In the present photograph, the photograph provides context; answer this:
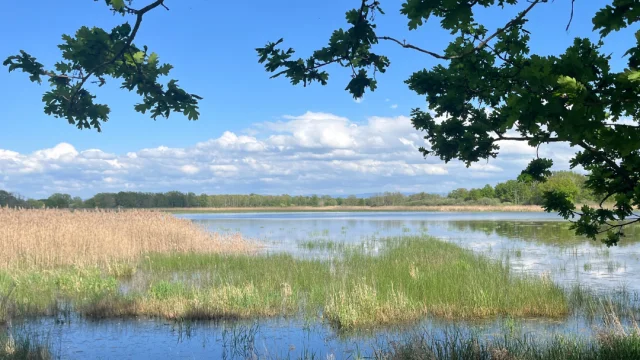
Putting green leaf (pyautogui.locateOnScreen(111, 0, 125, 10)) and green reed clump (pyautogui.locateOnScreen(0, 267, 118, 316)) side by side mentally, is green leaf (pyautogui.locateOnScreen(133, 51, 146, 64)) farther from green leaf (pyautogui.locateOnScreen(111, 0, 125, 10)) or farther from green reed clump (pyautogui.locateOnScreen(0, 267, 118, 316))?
green reed clump (pyautogui.locateOnScreen(0, 267, 118, 316))

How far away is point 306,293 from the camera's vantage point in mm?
12141

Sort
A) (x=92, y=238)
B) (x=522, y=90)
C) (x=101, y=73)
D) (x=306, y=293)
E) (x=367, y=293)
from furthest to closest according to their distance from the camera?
(x=92, y=238)
(x=306, y=293)
(x=367, y=293)
(x=101, y=73)
(x=522, y=90)

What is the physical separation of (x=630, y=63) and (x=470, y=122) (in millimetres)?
1993

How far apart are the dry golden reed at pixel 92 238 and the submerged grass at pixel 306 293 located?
64.9 inches

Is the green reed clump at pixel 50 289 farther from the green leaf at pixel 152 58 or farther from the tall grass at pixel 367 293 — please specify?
the green leaf at pixel 152 58

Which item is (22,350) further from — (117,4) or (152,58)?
(117,4)

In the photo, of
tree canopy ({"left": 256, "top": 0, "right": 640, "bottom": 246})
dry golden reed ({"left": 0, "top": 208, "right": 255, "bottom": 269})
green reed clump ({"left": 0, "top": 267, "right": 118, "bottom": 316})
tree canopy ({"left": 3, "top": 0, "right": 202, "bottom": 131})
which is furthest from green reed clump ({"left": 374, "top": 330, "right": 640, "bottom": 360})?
dry golden reed ({"left": 0, "top": 208, "right": 255, "bottom": 269})

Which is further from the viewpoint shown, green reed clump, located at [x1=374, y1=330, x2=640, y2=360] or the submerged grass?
the submerged grass

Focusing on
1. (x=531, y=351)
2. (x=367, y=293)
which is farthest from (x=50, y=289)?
(x=531, y=351)

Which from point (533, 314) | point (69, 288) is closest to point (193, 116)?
point (533, 314)

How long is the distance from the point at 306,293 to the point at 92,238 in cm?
919

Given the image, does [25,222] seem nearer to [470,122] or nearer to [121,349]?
[121,349]

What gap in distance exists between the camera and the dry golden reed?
16.0 meters

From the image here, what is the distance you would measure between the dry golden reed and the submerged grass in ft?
5.41
